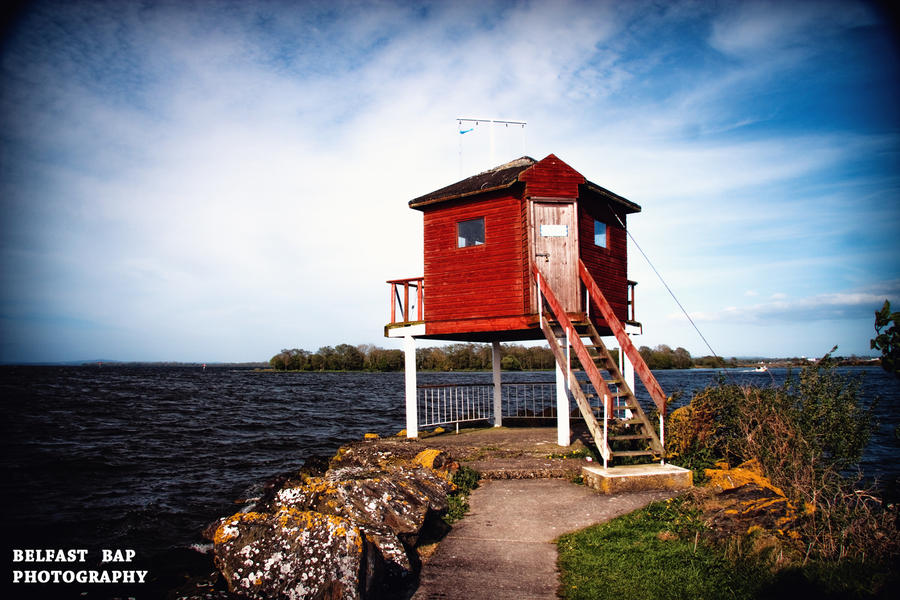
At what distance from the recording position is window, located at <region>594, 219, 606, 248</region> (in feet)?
46.5

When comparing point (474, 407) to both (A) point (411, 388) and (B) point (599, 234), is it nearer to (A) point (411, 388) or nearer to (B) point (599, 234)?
(A) point (411, 388)

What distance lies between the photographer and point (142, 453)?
20.1 m

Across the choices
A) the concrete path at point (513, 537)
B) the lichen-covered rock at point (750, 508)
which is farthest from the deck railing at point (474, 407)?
the lichen-covered rock at point (750, 508)

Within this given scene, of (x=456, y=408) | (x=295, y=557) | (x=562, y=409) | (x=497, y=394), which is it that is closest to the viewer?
(x=295, y=557)

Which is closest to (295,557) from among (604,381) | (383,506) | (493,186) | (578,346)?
(383,506)

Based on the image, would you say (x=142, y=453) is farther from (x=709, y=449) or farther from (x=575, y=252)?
(x=709, y=449)

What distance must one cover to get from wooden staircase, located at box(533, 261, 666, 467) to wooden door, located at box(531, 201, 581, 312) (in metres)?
0.34

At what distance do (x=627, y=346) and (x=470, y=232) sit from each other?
5.42 meters

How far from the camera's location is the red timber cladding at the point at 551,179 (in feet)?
42.0

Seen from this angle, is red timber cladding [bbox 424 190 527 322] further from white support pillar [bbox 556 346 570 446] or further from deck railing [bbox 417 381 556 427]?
deck railing [bbox 417 381 556 427]

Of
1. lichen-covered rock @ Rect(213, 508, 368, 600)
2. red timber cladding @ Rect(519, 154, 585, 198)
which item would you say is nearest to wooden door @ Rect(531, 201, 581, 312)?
red timber cladding @ Rect(519, 154, 585, 198)

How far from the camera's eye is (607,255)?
14.6 m

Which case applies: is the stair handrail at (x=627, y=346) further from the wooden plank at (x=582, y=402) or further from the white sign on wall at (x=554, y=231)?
the wooden plank at (x=582, y=402)

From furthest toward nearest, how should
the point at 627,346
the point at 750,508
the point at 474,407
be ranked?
1. the point at 474,407
2. the point at 627,346
3. the point at 750,508
